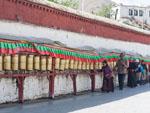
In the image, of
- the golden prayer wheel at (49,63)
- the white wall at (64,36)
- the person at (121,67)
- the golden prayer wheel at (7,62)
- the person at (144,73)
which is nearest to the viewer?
the golden prayer wheel at (7,62)

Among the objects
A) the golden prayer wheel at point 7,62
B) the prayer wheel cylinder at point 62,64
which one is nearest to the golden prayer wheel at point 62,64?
the prayer wheel cylinder at point 62,64

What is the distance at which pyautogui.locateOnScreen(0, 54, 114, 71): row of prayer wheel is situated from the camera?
14.1m

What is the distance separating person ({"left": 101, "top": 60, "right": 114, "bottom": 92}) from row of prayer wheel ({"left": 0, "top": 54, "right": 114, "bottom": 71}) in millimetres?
2156

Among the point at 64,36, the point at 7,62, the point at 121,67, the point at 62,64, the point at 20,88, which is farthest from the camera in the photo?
the point at 121,67

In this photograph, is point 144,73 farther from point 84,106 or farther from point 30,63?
point 30,63

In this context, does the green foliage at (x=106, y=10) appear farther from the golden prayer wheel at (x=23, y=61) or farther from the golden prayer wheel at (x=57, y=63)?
the golden prayer wheel at (x=23, y=61)

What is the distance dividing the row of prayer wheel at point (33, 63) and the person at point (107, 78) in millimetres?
A: 2156

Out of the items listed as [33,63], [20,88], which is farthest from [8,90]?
[33,63]

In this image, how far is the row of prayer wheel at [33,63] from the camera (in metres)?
14.1

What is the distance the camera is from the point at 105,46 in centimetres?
2372

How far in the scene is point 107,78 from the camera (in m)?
21.5

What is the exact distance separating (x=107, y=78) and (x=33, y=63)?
6675mm

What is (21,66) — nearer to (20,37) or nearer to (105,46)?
(20,37)

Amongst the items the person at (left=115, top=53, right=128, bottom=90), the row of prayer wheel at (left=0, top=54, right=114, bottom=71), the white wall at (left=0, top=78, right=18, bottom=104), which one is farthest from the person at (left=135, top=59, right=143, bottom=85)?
the white wall at (left=0, top=78, right=18, bottom=104)
